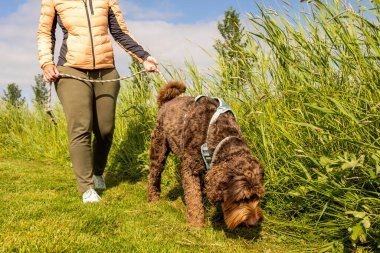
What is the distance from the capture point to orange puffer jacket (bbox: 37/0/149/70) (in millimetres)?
3914

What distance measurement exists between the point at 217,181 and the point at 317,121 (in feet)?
3.22

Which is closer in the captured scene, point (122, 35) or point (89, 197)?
point (89, 197)

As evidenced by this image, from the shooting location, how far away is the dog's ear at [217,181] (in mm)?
2803

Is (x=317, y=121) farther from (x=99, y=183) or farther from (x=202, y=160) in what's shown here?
(x=99, y=183)

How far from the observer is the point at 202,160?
3225 millimetres

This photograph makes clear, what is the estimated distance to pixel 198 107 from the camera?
3.34m

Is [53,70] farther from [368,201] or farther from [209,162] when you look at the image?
[368,201]

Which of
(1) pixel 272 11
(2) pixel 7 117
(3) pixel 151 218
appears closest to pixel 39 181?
(3) pixel 151 218

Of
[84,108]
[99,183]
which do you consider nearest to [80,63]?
[84,108]

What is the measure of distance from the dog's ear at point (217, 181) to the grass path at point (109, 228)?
42 cm

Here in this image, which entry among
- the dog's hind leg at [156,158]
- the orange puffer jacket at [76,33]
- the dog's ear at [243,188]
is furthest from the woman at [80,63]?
the dog's ear at [243,188]

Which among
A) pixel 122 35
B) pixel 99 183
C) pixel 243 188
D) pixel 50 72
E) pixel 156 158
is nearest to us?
pixel 243 188

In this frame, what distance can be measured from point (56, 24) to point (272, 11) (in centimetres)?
247

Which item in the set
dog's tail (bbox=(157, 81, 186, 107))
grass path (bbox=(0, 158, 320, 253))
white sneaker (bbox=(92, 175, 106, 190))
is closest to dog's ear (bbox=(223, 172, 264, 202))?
grass path (bbox=(0, 158, 320, 253))
